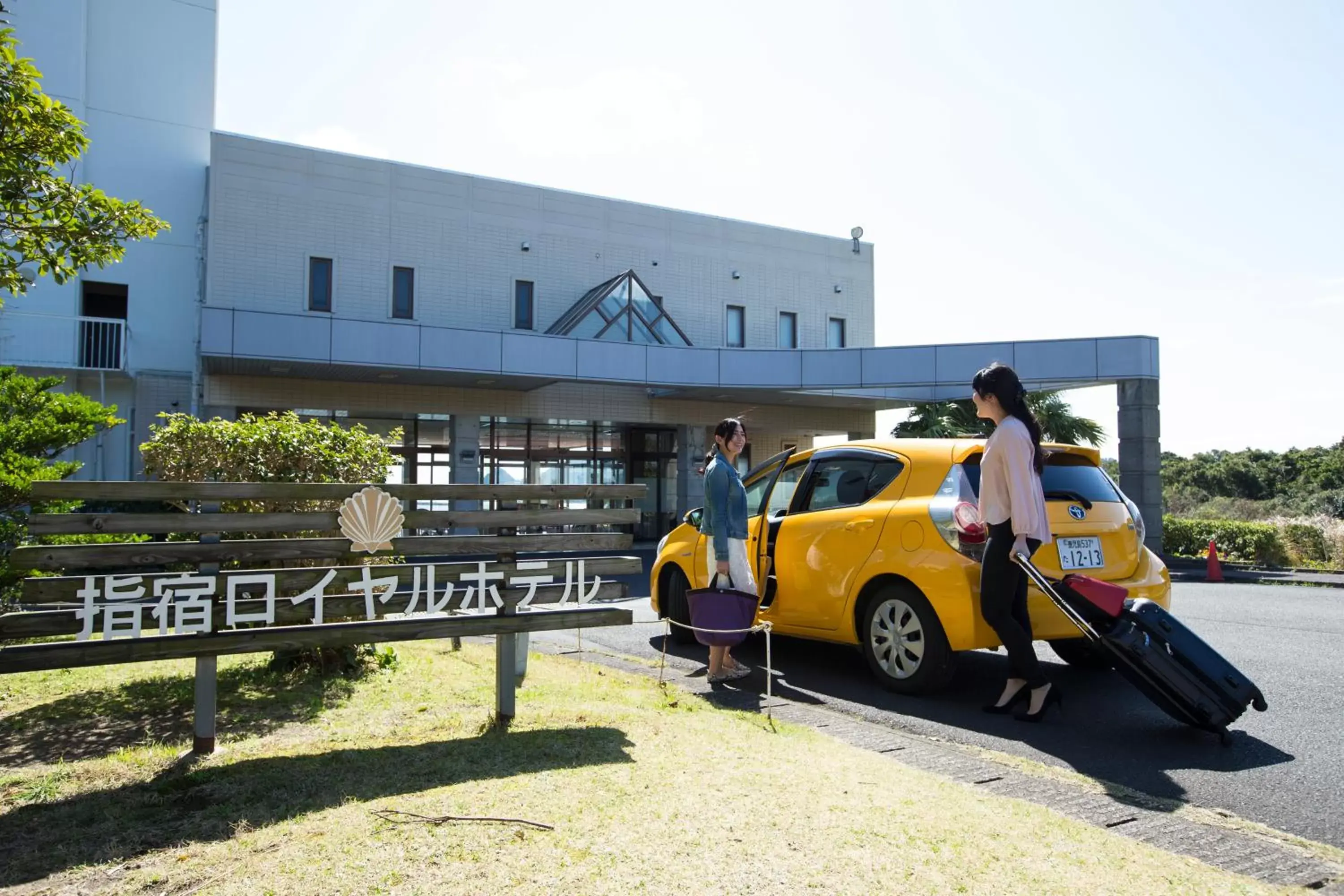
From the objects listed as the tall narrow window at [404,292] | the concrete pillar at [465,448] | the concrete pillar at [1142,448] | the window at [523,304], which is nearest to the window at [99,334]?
the tall narrow window at [404,292]

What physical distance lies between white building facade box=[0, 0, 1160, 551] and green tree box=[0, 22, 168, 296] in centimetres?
1226

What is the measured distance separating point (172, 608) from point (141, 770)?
681 millimetres

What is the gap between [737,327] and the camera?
2716 centimetres

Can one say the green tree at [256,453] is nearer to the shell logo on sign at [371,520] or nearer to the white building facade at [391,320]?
the shell logo on sign at [371,520]

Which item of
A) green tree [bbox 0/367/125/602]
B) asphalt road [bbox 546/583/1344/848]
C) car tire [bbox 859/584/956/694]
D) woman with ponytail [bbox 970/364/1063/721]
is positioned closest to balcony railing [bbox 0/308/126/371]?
green tree [bbox 0/367/125/602]

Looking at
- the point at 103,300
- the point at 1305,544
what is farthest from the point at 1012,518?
the point at 103,300

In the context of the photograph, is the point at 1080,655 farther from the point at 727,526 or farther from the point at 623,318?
the point at 623,318

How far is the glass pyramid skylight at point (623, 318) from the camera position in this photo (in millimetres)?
21750

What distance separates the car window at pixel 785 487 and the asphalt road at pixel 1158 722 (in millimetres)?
1198

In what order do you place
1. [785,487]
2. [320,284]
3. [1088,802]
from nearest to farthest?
[1088,802], [785,487], [320,284]

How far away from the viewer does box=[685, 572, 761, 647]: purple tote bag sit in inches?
245

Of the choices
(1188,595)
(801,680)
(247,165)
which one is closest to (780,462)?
(801,680)

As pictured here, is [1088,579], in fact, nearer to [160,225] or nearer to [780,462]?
[780,462]

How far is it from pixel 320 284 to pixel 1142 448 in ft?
57.8
